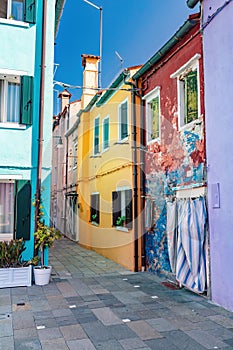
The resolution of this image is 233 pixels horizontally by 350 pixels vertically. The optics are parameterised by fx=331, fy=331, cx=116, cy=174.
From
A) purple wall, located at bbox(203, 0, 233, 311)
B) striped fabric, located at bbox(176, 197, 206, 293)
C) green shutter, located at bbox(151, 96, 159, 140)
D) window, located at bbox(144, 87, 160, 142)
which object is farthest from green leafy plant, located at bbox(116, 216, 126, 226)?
purple wall, located at bbox(203, 0, 233, 311)

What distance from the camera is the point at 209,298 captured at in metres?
7.28

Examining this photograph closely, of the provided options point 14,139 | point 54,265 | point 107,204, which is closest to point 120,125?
point 107,204

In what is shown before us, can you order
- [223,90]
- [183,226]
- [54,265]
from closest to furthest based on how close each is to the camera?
[223,90] < [183,226] < [54,265]

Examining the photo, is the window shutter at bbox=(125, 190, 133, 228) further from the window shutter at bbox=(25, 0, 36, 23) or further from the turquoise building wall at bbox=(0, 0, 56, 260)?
the window shutter at bbox=(25, 0, 36, 23)

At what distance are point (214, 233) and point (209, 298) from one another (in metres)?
1.49

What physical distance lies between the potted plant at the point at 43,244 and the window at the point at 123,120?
15.3 feet

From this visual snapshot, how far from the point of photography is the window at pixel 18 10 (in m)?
9.95

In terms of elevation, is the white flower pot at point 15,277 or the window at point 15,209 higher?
the window at point 15,209

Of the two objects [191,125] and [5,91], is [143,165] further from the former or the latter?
[5,91]

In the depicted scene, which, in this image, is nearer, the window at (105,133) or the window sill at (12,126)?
the window sill at (12,126)

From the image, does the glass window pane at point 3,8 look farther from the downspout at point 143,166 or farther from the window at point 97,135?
the window at point 97,135

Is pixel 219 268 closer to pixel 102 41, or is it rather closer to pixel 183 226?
pixel 183 226

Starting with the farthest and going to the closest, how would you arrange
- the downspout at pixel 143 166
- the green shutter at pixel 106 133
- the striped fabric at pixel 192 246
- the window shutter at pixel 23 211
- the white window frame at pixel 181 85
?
the green shutter at pixel 106 133 → the downspout at pixel 143 166 → the window shutter at pixel 23 211 → the white window frame at pixel 181 85 → the striped fabric at pixel 192 246

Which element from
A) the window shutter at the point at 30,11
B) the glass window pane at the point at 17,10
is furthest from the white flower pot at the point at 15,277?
the glass window pane at the point at 17,10
